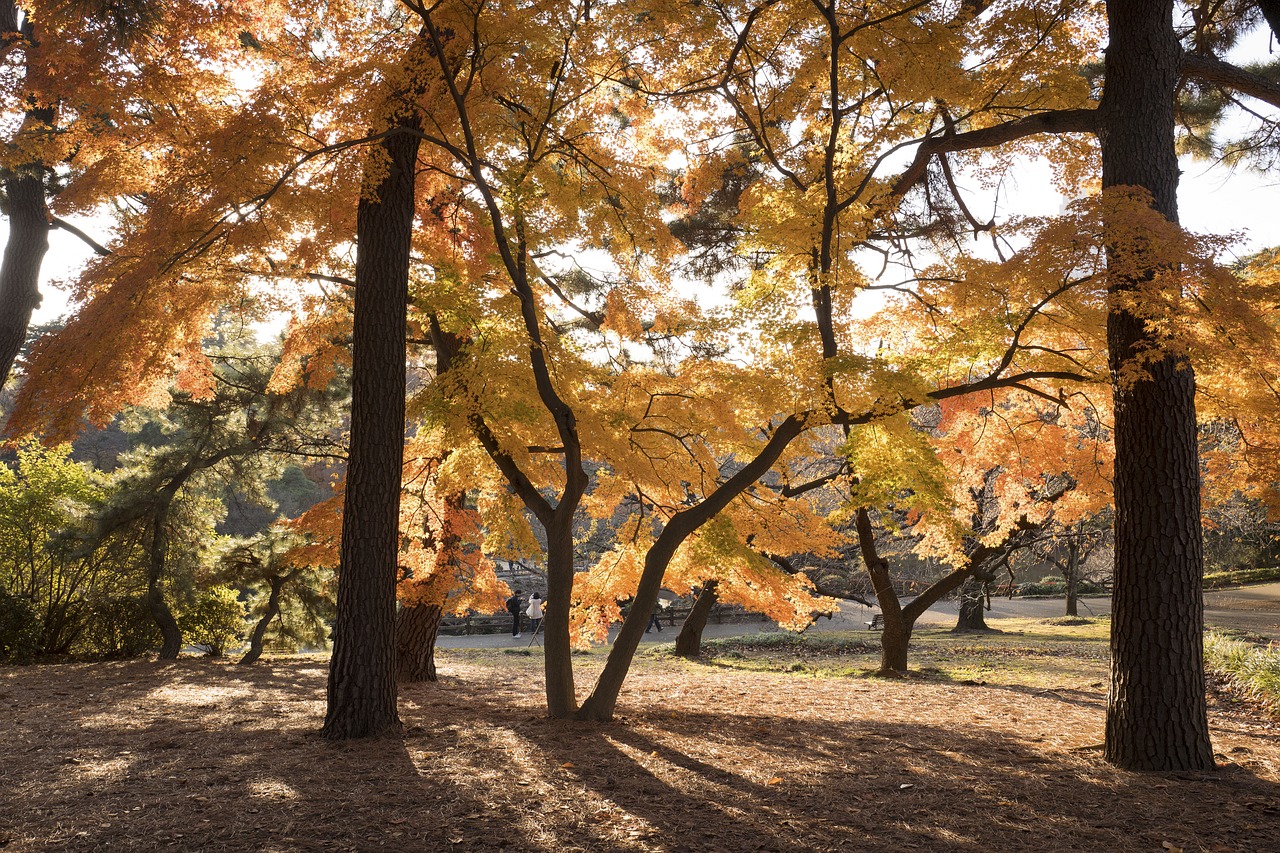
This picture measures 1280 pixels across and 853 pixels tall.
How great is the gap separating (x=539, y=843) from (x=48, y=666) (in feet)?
33.8

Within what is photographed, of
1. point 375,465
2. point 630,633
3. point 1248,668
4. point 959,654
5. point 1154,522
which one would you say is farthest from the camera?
point 959,654

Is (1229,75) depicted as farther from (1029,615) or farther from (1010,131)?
(1029,615)

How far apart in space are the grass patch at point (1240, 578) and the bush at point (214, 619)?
30135 mm

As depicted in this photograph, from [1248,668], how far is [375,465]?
9.80 meters

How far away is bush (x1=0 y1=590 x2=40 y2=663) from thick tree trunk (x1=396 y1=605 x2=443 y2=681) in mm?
5869

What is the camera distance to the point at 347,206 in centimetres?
682

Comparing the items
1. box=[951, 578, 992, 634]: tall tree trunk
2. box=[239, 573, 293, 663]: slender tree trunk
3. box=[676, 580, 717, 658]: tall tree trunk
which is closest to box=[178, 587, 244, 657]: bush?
box=[239, 573, 293, 663]: slender tree trunk

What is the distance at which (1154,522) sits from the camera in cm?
506

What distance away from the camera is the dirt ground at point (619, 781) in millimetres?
3609

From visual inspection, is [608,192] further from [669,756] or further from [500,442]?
[669,756]

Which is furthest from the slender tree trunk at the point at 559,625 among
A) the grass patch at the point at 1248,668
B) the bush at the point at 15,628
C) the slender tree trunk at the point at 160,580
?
the bush at the point at 15,628

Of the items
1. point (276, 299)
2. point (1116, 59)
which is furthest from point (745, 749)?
point (276, 299)

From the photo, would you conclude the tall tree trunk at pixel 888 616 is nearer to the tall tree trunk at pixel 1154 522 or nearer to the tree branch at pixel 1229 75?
the tall tree trunk at pixel 1154 522

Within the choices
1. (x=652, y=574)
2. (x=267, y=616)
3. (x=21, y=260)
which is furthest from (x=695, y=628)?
(x=21, y=260)
